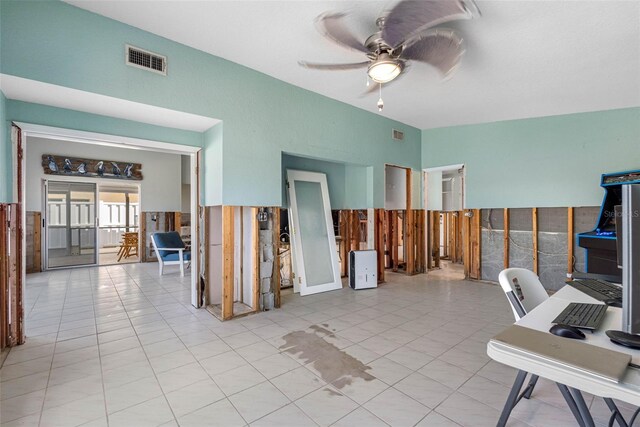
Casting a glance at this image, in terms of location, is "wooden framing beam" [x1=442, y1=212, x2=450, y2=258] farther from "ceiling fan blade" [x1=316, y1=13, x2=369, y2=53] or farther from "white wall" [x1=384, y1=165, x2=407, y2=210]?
"ceiling fan blade" [x1=316, y1=13, x2=369, y2=53]

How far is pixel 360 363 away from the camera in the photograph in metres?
2.52

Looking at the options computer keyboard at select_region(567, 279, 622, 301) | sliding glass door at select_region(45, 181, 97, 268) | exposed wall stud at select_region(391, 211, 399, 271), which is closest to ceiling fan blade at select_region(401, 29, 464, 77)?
computer keyboard at select_region(567, 279, 622, 301)

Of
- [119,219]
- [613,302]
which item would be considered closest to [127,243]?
[119,219]

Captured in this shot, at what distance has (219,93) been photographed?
3480 millimetres

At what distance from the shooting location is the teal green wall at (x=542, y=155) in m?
4.60

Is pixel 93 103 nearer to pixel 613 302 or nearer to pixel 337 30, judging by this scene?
pixel 337 30

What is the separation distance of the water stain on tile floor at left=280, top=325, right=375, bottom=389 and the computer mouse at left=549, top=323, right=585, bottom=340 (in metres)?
1.48

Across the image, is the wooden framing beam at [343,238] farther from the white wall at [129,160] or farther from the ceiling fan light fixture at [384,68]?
the white wall at [129,160]

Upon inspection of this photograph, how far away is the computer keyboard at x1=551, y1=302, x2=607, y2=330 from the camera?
127 centimetres

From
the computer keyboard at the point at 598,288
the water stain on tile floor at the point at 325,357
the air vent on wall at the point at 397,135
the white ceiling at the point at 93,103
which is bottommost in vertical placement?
the water stain on tile floor at the point at 325,357

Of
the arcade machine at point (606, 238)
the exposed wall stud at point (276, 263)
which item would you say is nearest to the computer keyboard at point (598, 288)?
the arcade machine at point (606, 238)

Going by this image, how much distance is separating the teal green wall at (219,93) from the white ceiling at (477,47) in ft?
0.55

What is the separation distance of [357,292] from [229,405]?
315 centimetres

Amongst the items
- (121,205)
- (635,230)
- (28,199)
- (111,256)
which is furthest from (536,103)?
(121,205)
